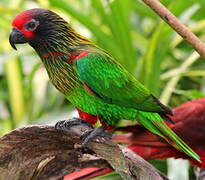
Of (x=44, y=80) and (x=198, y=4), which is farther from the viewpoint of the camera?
(x=44, y=80)

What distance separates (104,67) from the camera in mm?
1487

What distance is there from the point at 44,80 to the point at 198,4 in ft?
3.46

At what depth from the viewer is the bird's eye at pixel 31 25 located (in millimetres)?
1370

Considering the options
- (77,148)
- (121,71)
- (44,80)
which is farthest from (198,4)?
(77,148)

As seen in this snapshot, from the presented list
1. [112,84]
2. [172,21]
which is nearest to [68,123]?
[112,84]

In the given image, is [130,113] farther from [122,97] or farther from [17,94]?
[17,94]

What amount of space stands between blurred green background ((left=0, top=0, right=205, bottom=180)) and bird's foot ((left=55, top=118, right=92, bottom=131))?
103 centimetres

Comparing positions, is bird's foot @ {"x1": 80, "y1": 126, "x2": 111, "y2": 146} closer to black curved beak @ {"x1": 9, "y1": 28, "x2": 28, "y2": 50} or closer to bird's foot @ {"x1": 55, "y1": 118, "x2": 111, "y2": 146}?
bird's foot @ {"x1": 55, "y1": 118, "x2": 111, "y2": 146}

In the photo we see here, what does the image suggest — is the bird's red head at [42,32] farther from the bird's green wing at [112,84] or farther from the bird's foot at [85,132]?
the bird's foot at [85,132]

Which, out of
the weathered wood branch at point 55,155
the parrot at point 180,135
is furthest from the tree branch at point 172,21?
the parrot at point 180,135

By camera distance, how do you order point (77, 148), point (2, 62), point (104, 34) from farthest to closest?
point (2, 62)
point (104, 34)
point (77, 148)

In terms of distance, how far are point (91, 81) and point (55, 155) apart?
8.9 inches

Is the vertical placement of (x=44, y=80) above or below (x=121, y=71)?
below

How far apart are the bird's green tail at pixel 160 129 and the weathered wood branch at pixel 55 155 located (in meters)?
0.14
